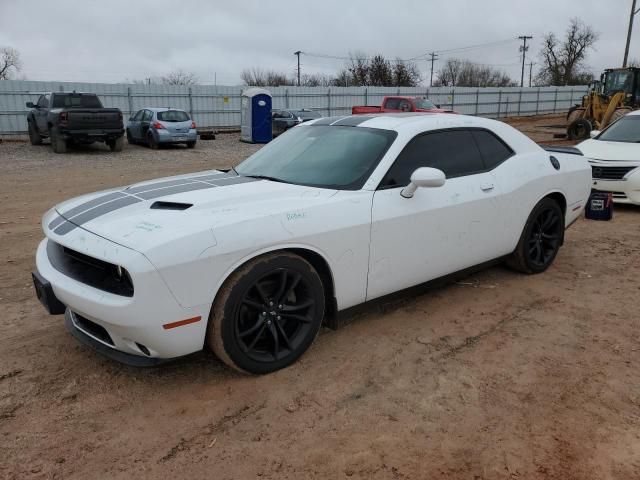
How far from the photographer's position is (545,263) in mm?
5168

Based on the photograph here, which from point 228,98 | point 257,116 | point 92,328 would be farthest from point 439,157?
point 228,98

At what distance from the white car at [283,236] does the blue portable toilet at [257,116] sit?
17.4 meters

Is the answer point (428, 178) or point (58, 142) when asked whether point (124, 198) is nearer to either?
point (428, 178)

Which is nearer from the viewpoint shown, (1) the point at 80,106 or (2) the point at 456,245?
(2) the point at 456,245

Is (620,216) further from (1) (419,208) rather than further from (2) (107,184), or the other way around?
(2) (107,184)

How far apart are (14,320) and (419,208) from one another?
3.20 metres

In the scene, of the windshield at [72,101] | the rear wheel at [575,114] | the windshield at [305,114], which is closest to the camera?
the windshield at [72,101]

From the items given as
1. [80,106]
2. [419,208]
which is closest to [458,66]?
[80,106]

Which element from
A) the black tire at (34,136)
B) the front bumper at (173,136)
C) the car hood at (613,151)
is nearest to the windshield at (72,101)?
the black tire at (34,136)

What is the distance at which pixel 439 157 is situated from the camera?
410 centimetres

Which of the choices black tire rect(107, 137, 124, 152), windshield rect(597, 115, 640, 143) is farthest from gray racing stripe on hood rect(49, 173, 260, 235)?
black tire rect(107, 137, 124, 152)

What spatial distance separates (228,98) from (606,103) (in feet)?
57.1

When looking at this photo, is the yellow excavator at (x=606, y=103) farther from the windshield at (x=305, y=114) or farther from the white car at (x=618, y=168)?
the white car at (x=618, y=168)

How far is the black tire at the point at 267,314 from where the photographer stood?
295cm
